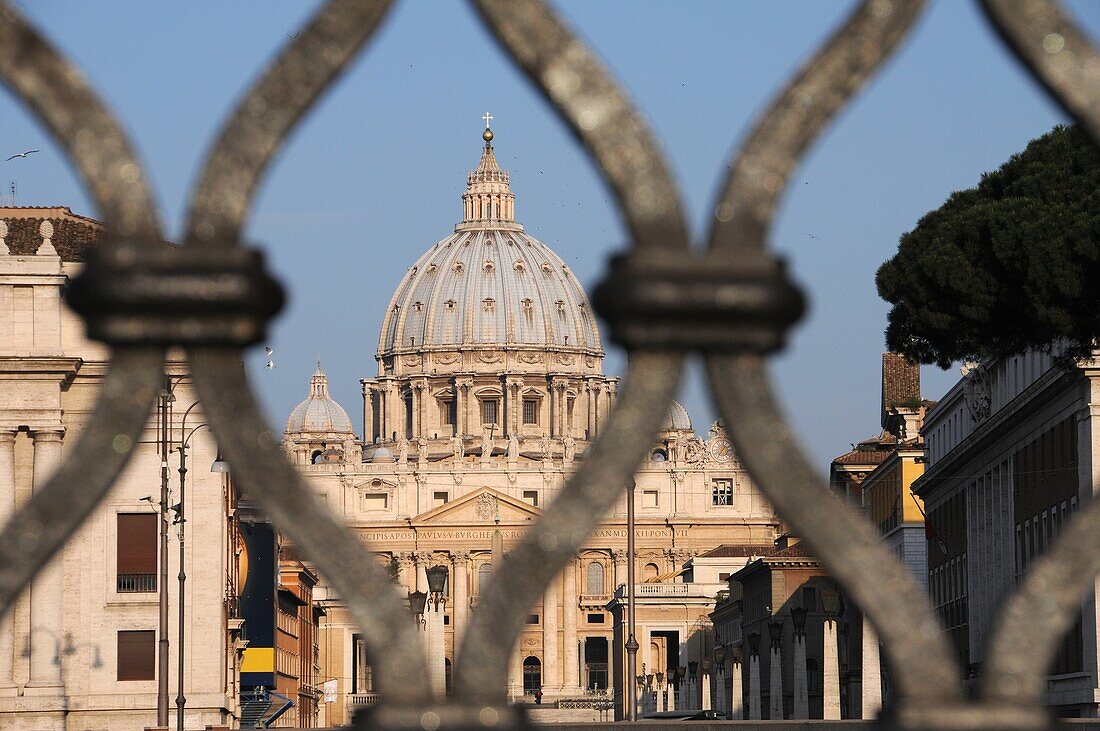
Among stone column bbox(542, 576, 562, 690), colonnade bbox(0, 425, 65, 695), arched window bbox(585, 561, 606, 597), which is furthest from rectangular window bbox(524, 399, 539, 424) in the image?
colonnade bbox(0, 425, 65, 695)

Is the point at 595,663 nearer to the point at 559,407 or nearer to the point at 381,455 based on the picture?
the point at 381,455

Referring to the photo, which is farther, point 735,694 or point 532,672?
point 532,672

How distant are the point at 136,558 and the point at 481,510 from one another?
392 ft

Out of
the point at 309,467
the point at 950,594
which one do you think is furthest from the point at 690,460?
the point at 950,594

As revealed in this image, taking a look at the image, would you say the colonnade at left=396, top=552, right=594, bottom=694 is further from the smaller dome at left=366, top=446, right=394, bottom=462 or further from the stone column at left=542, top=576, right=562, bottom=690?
the smaller dome at left=366, top=446, right=394, bottom=462

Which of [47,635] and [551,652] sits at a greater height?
[551,652]

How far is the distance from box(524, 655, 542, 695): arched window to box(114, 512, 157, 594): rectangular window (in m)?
121

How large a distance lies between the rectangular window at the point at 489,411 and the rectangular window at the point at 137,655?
14900 cm

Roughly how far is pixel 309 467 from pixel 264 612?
123 m

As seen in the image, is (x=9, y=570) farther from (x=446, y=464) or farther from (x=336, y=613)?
(x=446, y=464)

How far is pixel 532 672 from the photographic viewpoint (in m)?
172

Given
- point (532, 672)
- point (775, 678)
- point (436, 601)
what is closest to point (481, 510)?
point (532, 672)

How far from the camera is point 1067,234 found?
2533 cm

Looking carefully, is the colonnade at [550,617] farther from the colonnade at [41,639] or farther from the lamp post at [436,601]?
the colonnade at [41,639]
